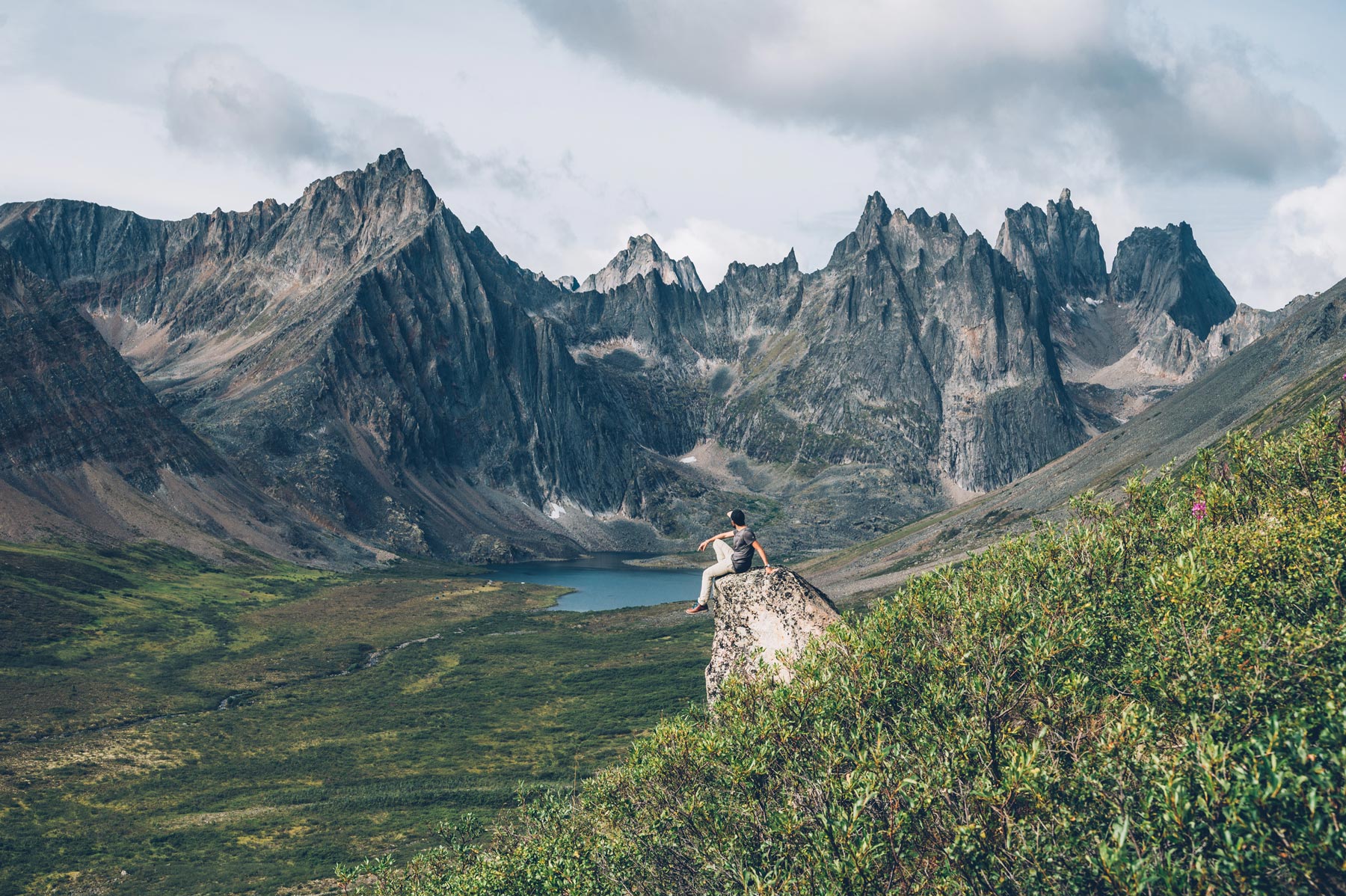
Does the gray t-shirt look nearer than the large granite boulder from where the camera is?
Yes

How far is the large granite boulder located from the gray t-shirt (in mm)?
1408

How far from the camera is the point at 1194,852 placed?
21.2 m

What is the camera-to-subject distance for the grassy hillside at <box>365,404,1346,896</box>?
22.0m

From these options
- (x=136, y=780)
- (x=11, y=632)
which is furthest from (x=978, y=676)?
(x=11, y=632)

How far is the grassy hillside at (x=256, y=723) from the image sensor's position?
78.9 meters

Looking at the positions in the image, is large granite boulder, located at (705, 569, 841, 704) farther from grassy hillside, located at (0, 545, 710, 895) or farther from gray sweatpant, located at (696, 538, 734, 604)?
grassy hillside, located at (0, 545, 710, 895)

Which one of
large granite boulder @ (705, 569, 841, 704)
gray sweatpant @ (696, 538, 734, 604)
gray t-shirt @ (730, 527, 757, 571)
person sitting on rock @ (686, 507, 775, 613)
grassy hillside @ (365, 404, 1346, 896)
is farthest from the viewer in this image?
large granite boulder @ (705, 569, 841, 704)

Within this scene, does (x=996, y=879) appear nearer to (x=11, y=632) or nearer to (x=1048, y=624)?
(x=1048, y=624)

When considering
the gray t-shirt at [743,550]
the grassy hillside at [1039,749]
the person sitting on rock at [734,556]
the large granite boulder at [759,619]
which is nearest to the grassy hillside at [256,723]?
the grassy hillside at [1039,749]

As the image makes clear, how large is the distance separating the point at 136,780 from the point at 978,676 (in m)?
99.2

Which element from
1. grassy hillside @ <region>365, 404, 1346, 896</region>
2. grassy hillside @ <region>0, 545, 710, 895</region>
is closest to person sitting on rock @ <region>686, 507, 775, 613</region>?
grassy hillside @ <region>365, 404, 1346, 896</region>

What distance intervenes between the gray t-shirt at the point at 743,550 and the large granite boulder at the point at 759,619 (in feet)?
4.62

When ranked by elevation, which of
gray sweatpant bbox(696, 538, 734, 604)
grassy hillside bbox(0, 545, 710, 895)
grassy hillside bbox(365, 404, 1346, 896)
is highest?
gray sweatpant bbox(696, 538, 734, 604)

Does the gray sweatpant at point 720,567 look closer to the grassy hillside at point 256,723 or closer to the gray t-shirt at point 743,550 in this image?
the gray t-shirt at point 743,550
